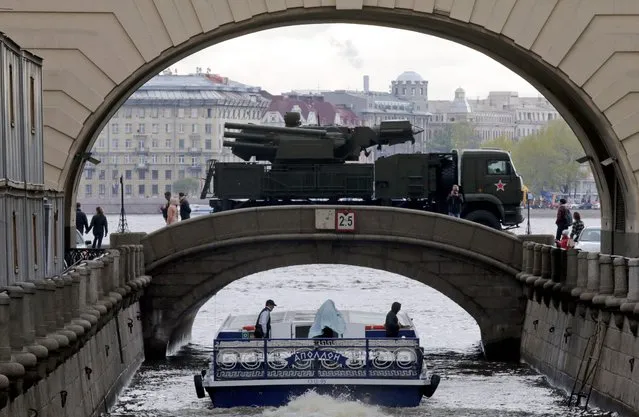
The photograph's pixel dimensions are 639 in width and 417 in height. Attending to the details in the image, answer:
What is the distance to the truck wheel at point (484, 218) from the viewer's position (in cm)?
4691

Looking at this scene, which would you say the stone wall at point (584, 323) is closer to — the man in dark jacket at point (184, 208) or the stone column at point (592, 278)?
the stone column at point (592, 278)

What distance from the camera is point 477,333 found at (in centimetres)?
4469

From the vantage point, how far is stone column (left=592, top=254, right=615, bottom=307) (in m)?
29.0

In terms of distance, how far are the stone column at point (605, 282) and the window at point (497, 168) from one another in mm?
19430

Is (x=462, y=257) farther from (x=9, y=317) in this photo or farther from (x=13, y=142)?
(x=9, y=317)

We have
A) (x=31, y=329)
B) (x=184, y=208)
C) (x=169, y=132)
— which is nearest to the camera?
(x=31, y=329)

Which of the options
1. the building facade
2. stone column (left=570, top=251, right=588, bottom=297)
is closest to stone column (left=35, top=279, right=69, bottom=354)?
stone column (left=570, top=251, right=588, bottom=297)

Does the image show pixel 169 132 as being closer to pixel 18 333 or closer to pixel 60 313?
pixel 60 313

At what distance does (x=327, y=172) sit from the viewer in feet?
148

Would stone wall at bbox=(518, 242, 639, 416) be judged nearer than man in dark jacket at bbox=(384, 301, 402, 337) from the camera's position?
Yes

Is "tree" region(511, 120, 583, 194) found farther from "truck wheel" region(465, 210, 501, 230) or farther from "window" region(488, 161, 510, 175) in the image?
"truck wheel" region(465, 210, 501, 230)

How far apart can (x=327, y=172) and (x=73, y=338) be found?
69.0 feet

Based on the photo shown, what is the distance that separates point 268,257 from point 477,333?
8.87m

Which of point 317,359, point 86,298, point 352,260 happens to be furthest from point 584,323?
point 86,298
